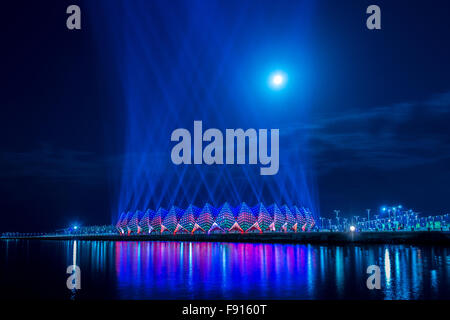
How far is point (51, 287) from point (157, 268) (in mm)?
9618

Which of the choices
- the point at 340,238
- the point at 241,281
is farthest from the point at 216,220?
the point at 241,281

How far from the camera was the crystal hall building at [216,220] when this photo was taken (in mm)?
127062

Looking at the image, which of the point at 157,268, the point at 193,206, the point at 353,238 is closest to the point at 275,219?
the point at 193,206

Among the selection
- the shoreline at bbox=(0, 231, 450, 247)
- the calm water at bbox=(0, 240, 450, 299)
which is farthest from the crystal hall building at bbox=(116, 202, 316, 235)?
the calm water at bbox=(0, 240, 450, 299)

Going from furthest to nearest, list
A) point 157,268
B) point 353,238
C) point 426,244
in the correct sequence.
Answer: point 353,238 < point 426,244 < point 157,268

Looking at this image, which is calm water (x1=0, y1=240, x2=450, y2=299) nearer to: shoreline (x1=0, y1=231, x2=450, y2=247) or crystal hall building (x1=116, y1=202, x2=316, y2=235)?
shoreline (x1=0, y1=231, x2=450, y2=247)

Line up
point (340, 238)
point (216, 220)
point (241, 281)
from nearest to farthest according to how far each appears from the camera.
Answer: point (241, 281) → point (340, 238) → point (216, 220)

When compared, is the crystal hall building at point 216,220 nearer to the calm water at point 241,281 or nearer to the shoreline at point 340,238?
the shoreline at point 340,238

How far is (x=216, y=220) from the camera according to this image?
130 metres

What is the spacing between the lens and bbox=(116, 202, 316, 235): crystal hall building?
127 metres

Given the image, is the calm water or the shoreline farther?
the shoreline

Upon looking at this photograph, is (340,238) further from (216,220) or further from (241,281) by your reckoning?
(216,220)
